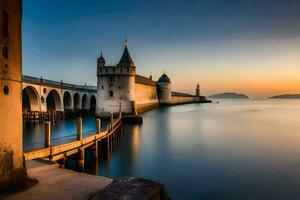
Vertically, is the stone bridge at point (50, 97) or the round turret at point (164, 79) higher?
the round turret at point (164, 79)

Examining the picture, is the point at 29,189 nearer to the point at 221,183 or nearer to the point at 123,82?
the point at 221,183

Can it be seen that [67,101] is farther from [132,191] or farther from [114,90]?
[132,191]

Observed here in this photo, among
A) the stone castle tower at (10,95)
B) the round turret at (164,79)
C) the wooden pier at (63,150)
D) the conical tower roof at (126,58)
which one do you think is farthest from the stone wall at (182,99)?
the stone castle tower at (10,95)

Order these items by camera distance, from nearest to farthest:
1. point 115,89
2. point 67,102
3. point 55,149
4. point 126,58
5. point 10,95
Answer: point 10,95 < point 55,149 < point 115,89 < point 67,102 < point 126,58

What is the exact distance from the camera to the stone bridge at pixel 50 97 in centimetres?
2965

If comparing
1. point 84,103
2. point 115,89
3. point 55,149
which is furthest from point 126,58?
point 55,149

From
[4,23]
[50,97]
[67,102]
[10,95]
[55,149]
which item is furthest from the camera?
[50,97]

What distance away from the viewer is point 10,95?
18.8 feet

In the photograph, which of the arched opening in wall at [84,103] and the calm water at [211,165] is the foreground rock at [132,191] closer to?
the calm water at [211,165]

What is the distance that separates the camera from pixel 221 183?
11016 millimetres

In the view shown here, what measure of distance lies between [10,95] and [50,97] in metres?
42.2

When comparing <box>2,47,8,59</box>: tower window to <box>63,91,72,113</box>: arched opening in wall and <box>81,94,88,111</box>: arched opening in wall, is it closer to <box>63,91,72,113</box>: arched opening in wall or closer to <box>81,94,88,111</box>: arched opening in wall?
<box>63,91,72,113</box>: arched opening in wall

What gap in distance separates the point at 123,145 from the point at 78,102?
2830 centimetres

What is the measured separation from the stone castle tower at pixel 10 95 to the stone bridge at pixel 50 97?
22925 millimetres
